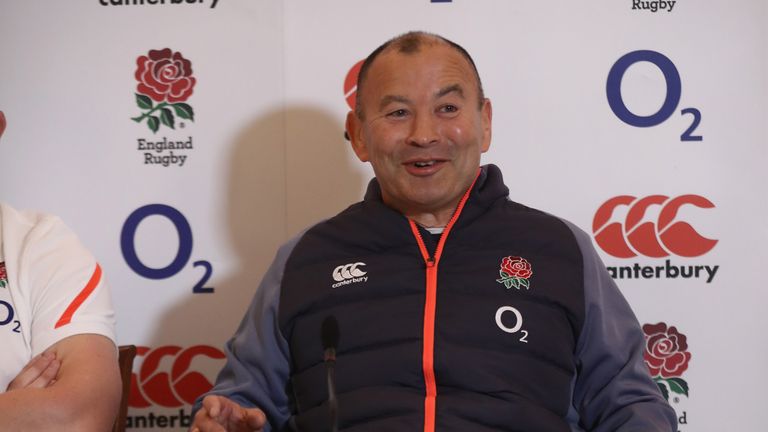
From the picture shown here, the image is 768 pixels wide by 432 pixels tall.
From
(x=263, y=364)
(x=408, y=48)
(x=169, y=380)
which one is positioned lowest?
(x=169, y=380)

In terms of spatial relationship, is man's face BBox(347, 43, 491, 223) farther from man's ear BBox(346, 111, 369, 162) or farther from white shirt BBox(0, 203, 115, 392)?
white shirt BBox(0, 203, 115, 392)

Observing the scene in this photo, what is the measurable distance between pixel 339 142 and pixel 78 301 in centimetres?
96

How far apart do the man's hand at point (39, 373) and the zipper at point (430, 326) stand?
2.73 ft

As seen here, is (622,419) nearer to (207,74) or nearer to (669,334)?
(669,334)

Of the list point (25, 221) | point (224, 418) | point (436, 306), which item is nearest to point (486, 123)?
point (436, 306)

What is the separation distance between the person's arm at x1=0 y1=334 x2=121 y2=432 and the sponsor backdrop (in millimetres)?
718

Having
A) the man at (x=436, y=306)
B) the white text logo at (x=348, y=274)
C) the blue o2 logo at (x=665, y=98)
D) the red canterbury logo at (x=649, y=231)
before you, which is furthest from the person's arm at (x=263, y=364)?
the blue o2 logo at (x=665, y=98)

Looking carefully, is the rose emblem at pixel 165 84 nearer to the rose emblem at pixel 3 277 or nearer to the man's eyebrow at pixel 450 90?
the rose emblem at pixel 3 277

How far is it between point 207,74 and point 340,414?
4.11ft

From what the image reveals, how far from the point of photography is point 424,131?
6.40ft

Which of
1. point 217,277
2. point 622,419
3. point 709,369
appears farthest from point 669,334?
point 217,277

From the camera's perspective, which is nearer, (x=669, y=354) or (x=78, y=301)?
(x=78, y=301)

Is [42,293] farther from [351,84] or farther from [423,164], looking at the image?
[351,84]

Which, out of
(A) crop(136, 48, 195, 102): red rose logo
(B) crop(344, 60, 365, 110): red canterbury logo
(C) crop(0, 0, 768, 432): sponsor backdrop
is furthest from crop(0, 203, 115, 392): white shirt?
(B) crop(344, 60, 365, 110): red canterbury logo
